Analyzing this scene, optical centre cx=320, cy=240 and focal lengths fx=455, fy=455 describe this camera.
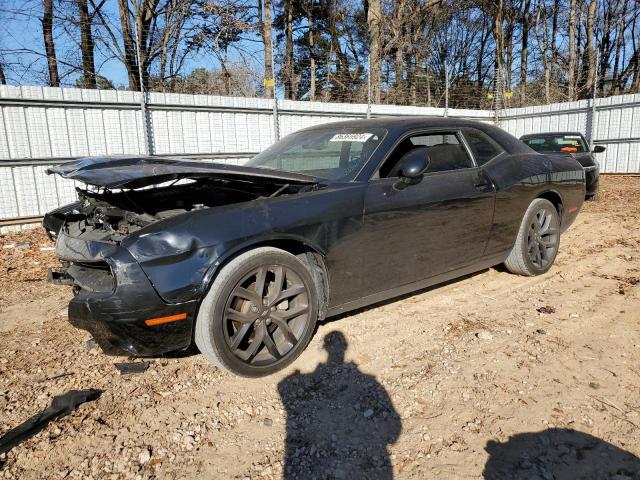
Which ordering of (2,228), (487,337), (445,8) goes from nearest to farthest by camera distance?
(487,337), (2,228), (445,8)

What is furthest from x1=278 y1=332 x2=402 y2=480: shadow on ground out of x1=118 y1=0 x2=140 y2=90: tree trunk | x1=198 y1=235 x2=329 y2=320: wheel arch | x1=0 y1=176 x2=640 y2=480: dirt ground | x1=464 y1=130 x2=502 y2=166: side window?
x1=118 y1=0 x2=140 y2=90: tree trunk

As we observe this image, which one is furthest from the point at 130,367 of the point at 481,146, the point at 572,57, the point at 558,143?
the point at 572,57

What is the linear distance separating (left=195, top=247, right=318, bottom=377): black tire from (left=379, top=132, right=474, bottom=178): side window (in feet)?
3.61

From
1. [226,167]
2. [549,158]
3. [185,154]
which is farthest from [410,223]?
[185,154]

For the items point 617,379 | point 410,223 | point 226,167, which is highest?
point 226,167

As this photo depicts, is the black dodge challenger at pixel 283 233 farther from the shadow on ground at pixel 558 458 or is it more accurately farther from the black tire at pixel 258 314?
the shadow on ground at pixel 558 458

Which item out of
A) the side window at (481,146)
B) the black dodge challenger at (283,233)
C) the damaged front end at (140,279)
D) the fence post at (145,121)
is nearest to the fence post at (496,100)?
the fence post at (145,121)

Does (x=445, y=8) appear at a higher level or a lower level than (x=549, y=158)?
higher

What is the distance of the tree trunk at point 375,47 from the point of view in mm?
13141

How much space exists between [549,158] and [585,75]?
48.5 feet

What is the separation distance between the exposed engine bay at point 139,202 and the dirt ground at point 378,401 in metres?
0.83

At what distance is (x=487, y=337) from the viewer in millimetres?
3131

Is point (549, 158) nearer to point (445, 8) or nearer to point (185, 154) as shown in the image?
point (185, 154)

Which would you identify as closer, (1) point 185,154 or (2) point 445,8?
(1) point 185,154
